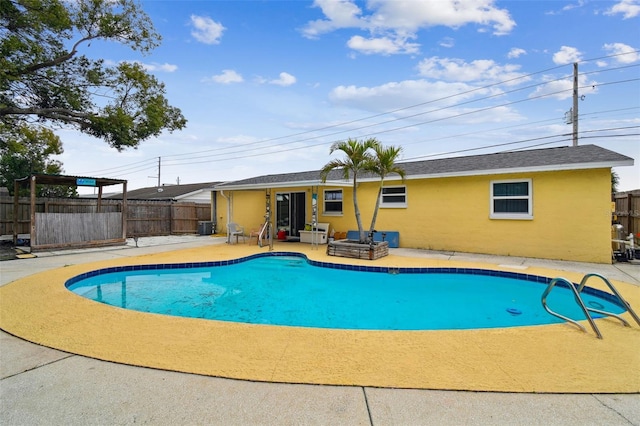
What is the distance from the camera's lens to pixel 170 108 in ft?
47.9

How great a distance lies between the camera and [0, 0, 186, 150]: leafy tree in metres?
10.9

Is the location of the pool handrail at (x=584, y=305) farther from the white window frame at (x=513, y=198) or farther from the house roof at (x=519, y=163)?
the white window frame at (x=513, y=198)

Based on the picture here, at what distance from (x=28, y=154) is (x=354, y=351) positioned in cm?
1821

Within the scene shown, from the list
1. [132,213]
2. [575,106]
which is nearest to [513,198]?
[575,106]

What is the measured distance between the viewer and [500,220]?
9.88 meters

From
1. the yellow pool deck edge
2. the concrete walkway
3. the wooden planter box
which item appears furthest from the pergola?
the concrete walkway

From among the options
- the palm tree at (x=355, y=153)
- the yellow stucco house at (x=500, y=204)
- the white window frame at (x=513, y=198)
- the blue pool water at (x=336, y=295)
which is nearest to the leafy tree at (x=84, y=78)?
the yellow stucco house at (x=500, y=204)

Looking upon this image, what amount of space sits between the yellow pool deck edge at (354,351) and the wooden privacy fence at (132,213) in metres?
8.96

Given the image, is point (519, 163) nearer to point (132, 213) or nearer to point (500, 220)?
point (500, 220)

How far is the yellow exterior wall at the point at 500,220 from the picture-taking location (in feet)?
27.9

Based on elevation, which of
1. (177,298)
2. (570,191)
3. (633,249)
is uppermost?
(570,191)

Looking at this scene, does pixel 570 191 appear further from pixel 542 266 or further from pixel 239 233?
pixel 239 233

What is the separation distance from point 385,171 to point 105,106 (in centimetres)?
1120

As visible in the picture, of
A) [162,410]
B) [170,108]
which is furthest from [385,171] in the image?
[170,108]
